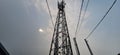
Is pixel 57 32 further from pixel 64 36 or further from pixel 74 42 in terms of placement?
pixel 74 42

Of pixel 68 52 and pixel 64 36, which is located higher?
pixel 64 36

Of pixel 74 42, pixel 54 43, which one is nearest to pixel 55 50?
pixel 54 43

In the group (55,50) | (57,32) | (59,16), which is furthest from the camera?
(59,16)

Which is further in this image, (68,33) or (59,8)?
(59,8)

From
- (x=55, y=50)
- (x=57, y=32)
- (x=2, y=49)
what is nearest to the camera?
(x=2, y=49)

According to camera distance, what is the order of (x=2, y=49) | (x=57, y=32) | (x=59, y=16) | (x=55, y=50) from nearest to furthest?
(x=2, y=49)
(x=55, y=50)
(x=57, y=32)
(x=59, y=16)

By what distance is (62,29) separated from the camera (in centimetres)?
1936

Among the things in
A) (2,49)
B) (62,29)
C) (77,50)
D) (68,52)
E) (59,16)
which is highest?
(59,16)

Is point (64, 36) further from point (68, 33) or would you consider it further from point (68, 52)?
point (68, 52)

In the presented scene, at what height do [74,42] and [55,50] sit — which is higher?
[74,42]

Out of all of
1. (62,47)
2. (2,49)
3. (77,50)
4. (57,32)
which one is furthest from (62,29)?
(2,49)

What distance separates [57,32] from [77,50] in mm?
4274

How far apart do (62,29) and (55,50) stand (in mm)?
3175

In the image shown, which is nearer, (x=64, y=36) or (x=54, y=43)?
(x=54, y=43)
